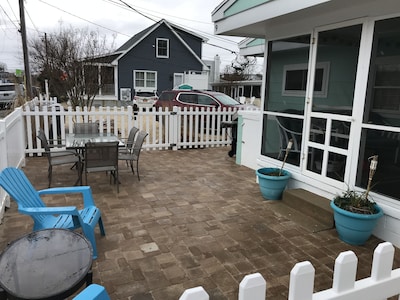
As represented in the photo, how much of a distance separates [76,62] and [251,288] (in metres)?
12.2

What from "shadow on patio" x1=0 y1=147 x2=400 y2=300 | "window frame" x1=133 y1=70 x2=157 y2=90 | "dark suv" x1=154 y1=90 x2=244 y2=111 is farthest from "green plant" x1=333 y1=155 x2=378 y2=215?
"window frame" x1=133 y1=70 x2=157 y2=90

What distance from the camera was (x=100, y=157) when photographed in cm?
449

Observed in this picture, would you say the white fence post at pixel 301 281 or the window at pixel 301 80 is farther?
the window at pixel 301 80

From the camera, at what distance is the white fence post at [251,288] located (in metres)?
1.07

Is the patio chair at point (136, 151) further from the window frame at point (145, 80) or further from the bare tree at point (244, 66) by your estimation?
the bare tree at point (244, 66)

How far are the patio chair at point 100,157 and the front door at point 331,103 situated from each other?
274 centimetres

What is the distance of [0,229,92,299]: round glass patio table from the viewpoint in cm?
142

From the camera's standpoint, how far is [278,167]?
4.79 metres

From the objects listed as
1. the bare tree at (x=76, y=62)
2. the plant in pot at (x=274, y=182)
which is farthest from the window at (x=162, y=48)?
the plant in pot at (x=274, y=182)

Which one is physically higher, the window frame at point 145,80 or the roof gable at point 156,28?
the roof gable at point 156,28

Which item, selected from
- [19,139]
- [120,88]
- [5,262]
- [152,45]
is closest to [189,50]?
[152,45]

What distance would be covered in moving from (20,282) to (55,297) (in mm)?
214

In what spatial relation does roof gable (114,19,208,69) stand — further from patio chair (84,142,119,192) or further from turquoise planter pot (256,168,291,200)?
turquoise planter pot (256,168,291,200)

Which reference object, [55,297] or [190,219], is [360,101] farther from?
[55,297]
